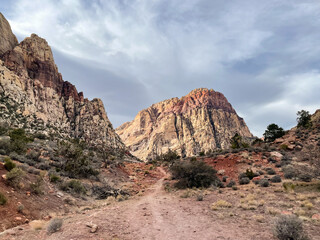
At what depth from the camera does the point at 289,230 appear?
5301 millimetres

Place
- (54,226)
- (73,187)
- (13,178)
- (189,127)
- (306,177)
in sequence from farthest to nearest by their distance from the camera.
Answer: (189,127)
(306,177)
(73,187)
(13,178)
(54,226)

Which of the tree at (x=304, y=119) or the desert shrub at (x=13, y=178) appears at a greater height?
the tree at (x=304, y=119)

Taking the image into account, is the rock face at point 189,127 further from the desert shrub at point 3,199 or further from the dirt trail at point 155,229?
the desert shrub at point 3,199

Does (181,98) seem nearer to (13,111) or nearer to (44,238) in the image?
(13,111)

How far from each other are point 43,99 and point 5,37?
3398 cm

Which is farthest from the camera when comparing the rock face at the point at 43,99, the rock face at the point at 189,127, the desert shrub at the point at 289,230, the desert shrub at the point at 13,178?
the rock face at the point at 189,127

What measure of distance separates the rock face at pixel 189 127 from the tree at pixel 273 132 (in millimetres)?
70542

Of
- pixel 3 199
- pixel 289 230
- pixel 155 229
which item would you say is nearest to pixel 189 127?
pixel 155 229

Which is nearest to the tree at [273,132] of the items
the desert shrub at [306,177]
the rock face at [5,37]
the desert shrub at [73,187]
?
→ the desert shrub at [306,177]

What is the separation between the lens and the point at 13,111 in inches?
2092

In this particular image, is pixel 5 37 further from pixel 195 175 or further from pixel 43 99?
pixel 195 175

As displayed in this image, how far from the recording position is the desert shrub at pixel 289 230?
5.21 metres

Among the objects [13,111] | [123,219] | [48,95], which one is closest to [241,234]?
[123,219]

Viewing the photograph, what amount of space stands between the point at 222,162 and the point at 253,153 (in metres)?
5.65
